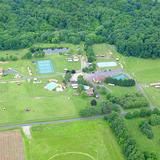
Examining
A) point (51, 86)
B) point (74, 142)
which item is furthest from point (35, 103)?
point (74, 142)

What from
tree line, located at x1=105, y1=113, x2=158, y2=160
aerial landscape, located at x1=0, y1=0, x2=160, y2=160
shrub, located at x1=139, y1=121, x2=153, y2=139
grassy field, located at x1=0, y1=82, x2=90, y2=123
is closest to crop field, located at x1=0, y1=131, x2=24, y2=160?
aerial landscape, located at x1=0, y1=0, x2=160, y2=160

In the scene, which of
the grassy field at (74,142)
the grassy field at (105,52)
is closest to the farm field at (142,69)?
the grassy field at (105,52)

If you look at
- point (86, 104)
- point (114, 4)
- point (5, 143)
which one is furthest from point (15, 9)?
point (5, 143)

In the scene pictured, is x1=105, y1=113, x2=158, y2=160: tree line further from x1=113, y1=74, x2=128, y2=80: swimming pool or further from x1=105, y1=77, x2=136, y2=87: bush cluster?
x1=113, y1=74, x2=128, y2=80: swimming pool

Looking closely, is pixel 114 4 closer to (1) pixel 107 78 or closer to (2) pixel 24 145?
(1) pixel 107 78

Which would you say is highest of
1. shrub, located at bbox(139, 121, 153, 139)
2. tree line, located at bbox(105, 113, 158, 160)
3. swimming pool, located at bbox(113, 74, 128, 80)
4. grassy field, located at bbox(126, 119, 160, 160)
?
tree line, located at bbox(105, 113, 158, 160)

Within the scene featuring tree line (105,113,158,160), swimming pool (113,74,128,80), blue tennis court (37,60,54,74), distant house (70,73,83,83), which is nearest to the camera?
tree line (105,113,158,160)
